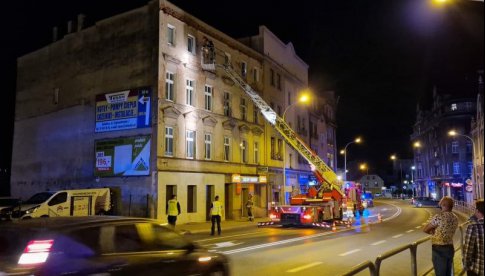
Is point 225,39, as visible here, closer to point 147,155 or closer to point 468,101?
point 147,155

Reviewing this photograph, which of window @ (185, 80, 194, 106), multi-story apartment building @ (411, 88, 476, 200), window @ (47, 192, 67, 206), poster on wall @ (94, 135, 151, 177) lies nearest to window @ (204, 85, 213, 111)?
window @ (185, 80, 194, 106)

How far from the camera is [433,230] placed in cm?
831

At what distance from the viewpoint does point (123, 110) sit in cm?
3003

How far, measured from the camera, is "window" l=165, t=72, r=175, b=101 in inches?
1147

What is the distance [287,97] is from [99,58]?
19839 millimetres

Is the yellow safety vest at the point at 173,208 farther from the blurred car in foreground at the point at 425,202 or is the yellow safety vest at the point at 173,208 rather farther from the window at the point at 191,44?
the blurred car in foreground at the point at 425,202

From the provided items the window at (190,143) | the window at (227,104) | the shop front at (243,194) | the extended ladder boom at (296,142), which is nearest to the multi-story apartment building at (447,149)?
the shop front at (243,194)

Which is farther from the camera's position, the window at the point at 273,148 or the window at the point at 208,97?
the window at the point at 273,148

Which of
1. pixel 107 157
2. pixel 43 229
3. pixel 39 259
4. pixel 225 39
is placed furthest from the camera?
pixel 225 39

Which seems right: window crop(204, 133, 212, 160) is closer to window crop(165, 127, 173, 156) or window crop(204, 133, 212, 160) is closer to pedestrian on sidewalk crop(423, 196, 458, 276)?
window crop(165, 127, 173, 156)

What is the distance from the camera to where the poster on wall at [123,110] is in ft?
94.6

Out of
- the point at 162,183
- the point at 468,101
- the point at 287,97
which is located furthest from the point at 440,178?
the point at 162,183

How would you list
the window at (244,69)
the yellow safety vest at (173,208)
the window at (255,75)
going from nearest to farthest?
the yellow safety vest at (173,208) < the window at (244,69) < the window at (255,75)

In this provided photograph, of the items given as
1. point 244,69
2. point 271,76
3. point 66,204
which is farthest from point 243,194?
point 66,204
